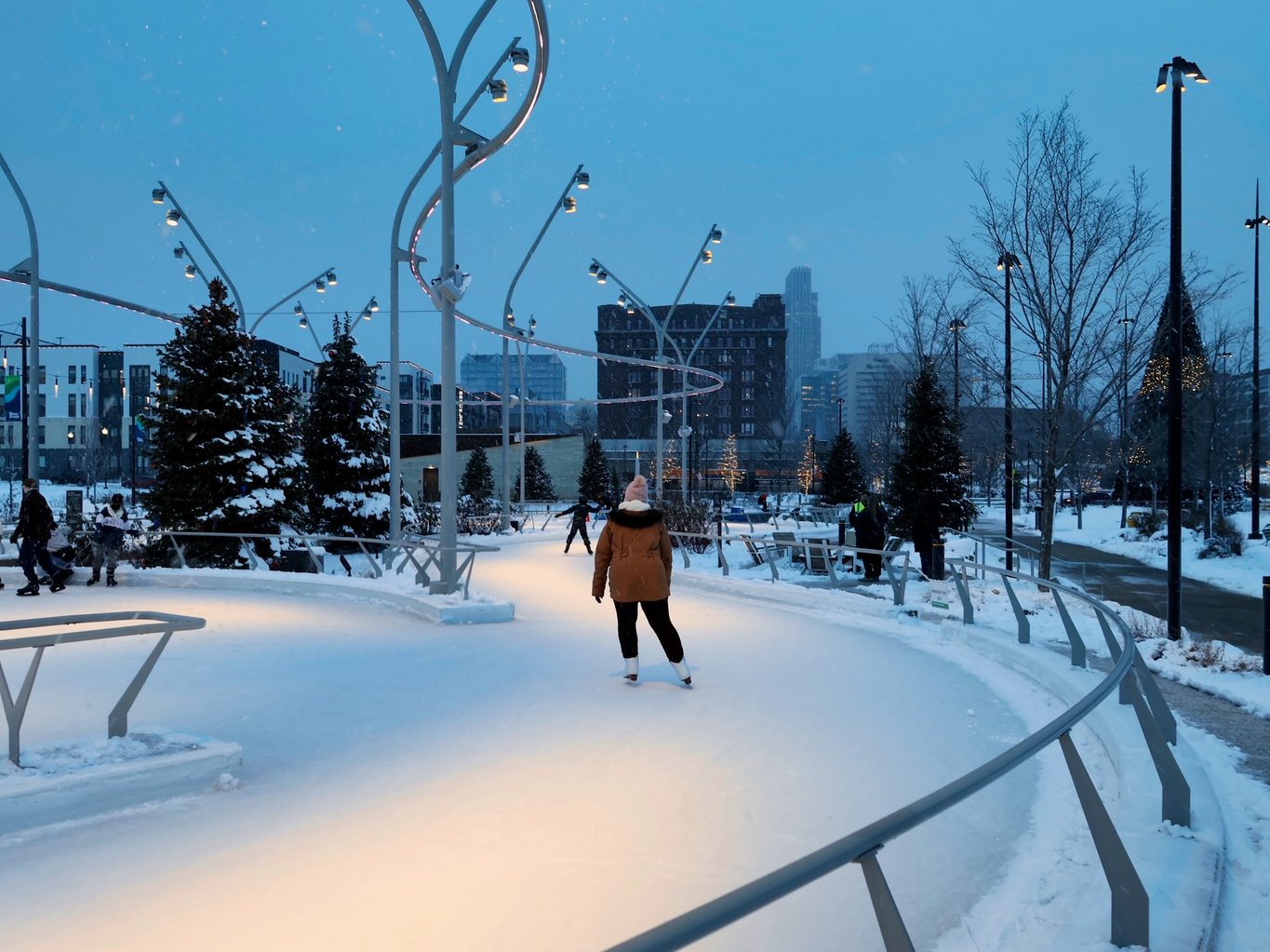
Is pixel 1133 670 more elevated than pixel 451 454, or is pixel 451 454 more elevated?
pixel 451 454

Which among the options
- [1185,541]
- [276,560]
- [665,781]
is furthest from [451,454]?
[1185,541]

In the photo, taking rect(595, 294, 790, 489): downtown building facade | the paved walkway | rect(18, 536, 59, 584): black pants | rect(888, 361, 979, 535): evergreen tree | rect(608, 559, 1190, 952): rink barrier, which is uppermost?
rect(595, 294, 790, 489): downtown building facade

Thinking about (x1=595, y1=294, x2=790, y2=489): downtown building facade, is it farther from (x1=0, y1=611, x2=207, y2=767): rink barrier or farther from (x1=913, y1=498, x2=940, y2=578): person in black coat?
(x1=0, y1=611, x2=207, y2=767): rink barrier

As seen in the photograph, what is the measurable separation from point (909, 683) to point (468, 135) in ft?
30.4

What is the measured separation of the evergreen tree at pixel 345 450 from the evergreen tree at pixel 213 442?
5.91 metres

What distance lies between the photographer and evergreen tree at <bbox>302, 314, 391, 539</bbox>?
93.3ft

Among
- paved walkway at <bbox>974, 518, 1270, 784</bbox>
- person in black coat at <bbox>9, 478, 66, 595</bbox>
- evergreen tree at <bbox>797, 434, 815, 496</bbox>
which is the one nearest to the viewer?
paved walkway at <bbox>974, 518, 1270, 784</bbox>

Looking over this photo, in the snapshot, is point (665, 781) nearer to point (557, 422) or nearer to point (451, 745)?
point (451, 745)

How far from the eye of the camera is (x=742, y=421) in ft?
436

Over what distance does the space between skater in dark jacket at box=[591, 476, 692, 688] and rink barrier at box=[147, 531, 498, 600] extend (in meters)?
4.71

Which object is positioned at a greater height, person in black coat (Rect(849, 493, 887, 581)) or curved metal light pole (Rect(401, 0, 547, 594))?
curved metal light pole (Rect(401, 0, 547, 594))

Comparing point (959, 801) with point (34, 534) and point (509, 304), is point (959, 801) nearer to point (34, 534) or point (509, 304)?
point (34, 534)

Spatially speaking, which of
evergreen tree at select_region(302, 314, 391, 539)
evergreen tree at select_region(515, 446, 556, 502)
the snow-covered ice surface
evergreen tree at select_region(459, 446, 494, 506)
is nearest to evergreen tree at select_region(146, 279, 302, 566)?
evergreen tree at select_region(302, 314, 391, 539)

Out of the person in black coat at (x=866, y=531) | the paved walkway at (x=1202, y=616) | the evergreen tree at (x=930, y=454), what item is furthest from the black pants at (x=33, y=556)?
the evergreen tree at (x=930, y=454)
